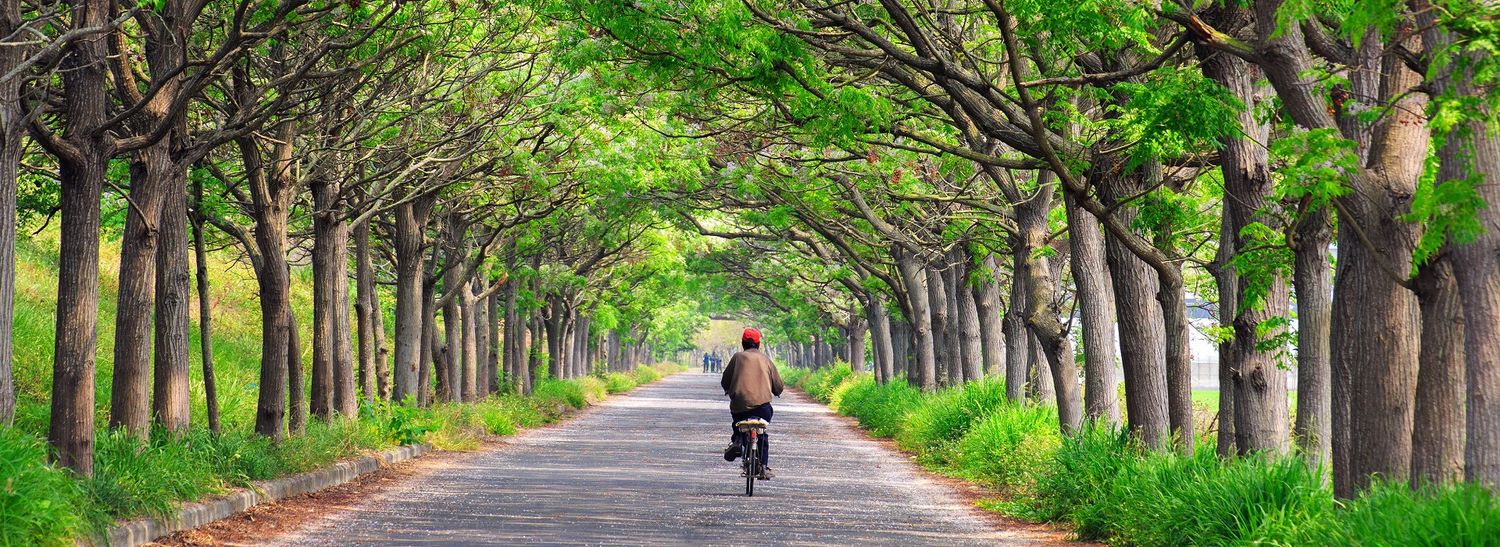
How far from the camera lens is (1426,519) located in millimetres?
6848

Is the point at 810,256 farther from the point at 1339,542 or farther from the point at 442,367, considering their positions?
the point at 1339,542

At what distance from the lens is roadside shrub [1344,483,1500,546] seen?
653cm

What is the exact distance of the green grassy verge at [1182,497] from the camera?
6953 millimetres

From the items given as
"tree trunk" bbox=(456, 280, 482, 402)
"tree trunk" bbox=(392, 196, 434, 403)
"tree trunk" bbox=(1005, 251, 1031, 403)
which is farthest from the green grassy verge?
"tree trunk" bbox=(456, 280, 482, 402)

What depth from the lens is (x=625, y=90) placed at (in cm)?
1552

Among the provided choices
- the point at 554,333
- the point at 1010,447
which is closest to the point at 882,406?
the point at 1010,447

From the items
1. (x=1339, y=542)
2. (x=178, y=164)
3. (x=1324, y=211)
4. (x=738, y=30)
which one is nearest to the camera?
(x=1339, y=542)

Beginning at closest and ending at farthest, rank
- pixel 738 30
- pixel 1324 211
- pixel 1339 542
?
pixel 1339 542 < pixel 1324 211 < pixel 738 30

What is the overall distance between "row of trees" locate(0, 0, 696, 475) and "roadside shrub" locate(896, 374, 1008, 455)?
608cm

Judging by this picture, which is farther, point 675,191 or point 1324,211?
point 675,191

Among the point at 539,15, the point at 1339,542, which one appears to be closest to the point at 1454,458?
the point at 1339,542

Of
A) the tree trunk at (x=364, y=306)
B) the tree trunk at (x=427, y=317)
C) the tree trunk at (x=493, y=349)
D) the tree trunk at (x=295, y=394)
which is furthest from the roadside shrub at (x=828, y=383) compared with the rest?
the tree trunk at (x=295, y=394)

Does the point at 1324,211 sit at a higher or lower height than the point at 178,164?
lower

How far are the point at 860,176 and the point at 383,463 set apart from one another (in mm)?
8511
